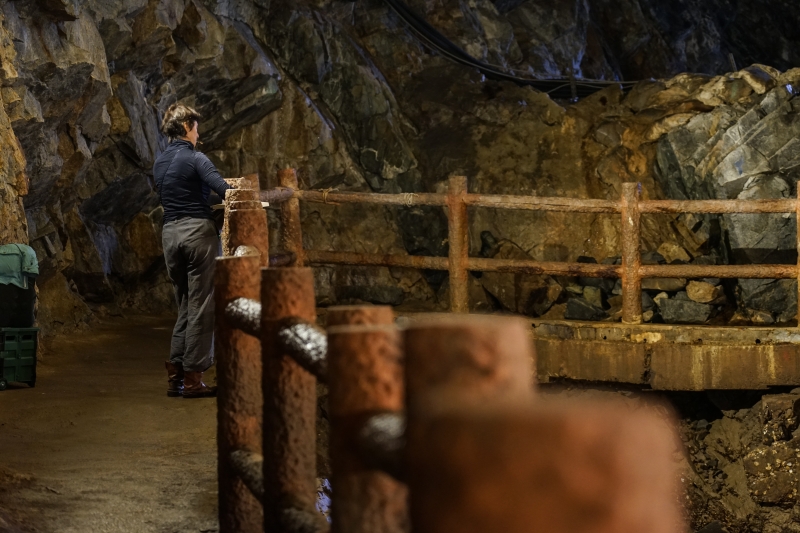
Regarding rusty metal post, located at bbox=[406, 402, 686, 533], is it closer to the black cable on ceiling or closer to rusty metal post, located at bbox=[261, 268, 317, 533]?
rusty metal post, located at bbox=[261, 268, 317, 533]

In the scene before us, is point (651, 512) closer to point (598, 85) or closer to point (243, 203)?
point (243, 203)

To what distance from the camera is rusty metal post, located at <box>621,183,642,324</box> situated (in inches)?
283

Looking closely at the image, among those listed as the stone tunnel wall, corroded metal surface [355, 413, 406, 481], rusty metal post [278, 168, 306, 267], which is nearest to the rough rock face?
the stone tunnel wall

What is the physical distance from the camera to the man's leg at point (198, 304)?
5.59m

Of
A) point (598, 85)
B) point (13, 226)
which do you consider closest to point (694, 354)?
point (13, 226)

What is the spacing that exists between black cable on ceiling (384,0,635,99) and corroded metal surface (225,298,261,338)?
10.7m

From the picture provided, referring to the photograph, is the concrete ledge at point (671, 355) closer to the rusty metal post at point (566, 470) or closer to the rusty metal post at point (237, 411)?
the rusty metal post at point (237, 411)

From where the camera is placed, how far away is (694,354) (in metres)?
6.81

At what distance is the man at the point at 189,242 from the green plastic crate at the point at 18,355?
0.96 metres

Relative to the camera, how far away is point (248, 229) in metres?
4.84

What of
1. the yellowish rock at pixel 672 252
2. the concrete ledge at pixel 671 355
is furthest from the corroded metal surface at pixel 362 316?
the yellowish rock at pixel 672 252

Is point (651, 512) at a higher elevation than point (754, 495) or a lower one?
higher

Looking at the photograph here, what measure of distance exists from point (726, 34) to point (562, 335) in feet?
40.9

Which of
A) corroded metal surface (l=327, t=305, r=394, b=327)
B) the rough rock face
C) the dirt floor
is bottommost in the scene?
the rough rock face
